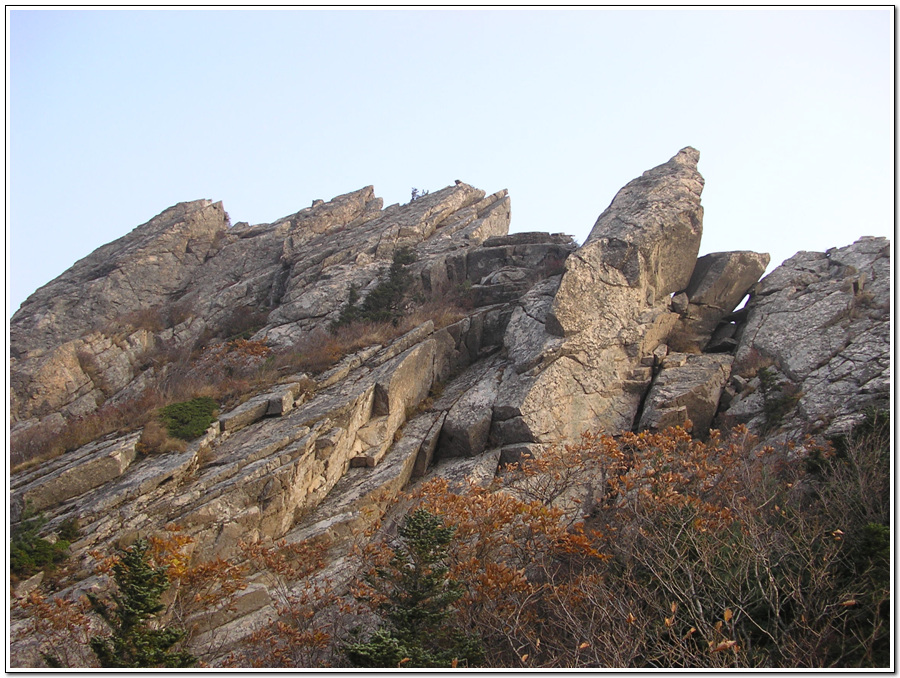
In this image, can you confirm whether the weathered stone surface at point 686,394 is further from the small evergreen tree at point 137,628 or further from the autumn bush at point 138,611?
the small evergreen tree at point 137,628

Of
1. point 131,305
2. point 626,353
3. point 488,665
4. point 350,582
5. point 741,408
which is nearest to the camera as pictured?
point 488,665

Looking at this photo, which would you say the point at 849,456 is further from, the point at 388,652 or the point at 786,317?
the point at 388,652

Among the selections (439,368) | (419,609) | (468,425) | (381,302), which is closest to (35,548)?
(419,609)

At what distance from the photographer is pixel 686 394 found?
18703 millimetres

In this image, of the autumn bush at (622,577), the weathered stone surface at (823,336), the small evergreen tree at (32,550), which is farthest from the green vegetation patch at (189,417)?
the weathered stone surface at (823,336)

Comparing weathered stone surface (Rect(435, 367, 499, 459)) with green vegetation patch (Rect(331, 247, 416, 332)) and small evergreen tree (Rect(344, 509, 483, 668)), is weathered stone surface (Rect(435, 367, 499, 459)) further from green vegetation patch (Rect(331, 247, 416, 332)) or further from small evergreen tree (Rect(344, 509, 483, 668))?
green vegetation patch (Rect(331, 247, 416, 332))

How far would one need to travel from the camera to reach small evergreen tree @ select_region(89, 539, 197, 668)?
9914mm

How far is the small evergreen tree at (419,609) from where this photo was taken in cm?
979

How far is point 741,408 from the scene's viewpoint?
18.2 metres

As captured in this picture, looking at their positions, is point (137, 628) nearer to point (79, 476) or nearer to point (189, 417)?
point (79, 476)

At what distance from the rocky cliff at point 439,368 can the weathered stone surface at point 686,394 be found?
0.06m

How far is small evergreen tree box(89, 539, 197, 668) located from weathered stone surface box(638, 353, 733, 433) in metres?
→ 13.0

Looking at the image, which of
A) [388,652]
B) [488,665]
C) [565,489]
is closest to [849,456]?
[565,489]

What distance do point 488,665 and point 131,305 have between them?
28.3 m
